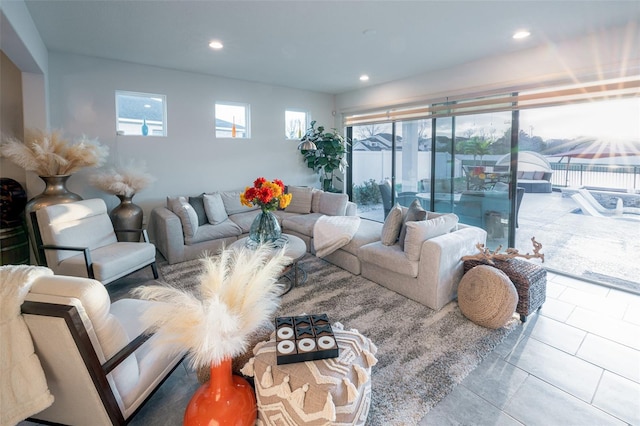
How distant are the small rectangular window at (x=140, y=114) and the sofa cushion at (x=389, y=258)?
3.52 meters

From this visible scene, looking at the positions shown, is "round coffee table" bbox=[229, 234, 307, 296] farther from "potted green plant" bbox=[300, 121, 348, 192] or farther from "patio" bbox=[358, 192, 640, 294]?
"potted green plant" bbox=[300, 121, 348, 192]

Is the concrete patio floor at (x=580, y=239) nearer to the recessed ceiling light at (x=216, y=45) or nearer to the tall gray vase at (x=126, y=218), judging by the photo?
the recessed ceiling light at (x=216, y=45)

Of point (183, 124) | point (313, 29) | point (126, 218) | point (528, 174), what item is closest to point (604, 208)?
point (528, 174)

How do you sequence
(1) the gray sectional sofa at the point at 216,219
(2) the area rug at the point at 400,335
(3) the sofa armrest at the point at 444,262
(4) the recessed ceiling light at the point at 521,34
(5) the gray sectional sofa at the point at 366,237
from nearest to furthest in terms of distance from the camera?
(2) the area rug at the point at 400,335, (3) the sofa armrest at the point at 444,262, (5) the gray sectional sofa at the point at 366,237, (4) the recessed ceiling light at the point at 521,34, (1) the gray sectional sofa at the point at 216,219

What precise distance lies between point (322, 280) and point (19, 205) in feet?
11.8

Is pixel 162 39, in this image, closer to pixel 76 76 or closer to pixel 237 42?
pixel 237 42

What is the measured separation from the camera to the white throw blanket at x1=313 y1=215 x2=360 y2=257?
3904 mm

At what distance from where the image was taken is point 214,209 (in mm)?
4648

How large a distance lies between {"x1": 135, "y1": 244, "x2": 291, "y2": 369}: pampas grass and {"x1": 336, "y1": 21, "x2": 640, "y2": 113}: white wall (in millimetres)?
3896

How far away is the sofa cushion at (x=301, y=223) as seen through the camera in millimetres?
4570

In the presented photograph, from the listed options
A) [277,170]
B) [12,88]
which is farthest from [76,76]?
[277,170]

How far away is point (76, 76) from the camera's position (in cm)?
404

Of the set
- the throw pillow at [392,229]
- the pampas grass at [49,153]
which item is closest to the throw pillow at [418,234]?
the throw pillow at [392,229]

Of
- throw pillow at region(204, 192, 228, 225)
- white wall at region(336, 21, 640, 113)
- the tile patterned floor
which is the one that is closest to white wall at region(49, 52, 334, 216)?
throw pillow at region(204, 192, 228, 225)
